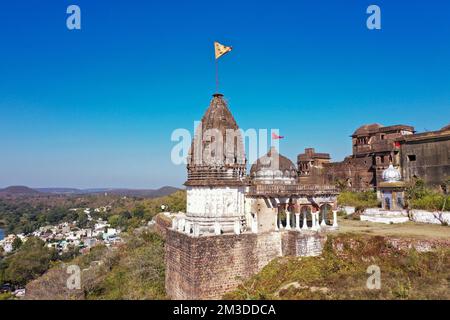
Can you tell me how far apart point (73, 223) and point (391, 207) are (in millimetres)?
100528

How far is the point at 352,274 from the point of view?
14562 millimetres

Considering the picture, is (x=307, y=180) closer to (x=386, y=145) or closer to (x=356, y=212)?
(x=386, y=145)

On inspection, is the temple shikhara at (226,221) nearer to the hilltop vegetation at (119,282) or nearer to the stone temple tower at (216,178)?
the stone temple tower at (216,178)

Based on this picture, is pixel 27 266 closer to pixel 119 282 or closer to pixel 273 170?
pixel 119 282

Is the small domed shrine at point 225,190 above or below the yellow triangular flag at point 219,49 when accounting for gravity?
below

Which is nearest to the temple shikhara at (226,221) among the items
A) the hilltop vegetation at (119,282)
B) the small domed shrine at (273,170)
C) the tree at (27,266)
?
the hilltop vegetation at (119,282)

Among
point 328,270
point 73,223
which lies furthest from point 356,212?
point 73,223

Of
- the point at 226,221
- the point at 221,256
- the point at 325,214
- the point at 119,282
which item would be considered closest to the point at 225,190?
the point at 226,221

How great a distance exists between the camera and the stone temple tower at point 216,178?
690 inches

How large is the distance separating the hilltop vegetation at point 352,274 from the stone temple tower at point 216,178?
10.0 ft

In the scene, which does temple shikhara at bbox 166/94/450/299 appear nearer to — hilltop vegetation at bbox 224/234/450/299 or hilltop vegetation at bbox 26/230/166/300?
Answer: hilltop vegetation at bbox 224/234/450/299

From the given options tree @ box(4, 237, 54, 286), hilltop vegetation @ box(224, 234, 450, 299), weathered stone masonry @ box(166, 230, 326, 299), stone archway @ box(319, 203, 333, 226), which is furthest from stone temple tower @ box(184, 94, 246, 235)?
tree @ box(4, 237, 54, 286)

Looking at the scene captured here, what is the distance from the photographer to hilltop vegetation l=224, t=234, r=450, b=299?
11.7 meters
